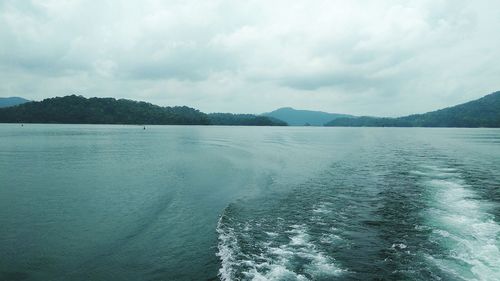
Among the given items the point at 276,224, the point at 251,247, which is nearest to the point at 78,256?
the point at 251,247

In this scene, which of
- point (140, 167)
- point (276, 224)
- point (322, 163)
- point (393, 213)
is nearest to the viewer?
point (276, 224)

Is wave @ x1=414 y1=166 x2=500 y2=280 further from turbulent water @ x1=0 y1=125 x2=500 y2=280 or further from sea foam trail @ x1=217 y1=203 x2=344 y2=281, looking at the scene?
sea foam trail @ x1=217 y1=203 x2=344 y2=281

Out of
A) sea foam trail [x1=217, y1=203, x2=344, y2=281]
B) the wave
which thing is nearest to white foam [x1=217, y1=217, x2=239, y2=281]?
sea foam trail [x1=217, y1=203, x2=344, y2=281]

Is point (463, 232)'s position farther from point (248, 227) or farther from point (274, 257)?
point (248, 227)

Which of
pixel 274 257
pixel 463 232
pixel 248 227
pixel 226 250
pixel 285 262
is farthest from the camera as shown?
pixel 248 227

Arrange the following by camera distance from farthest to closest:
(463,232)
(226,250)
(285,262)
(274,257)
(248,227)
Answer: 1. (248,227)
2. (463,232)
3. (226,250)
4. (274,257)
5. (285,262)

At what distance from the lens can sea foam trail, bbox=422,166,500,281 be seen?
16.2m

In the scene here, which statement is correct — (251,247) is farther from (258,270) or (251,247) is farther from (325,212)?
(325,212)

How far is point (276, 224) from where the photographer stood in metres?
23.1

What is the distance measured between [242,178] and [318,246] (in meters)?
23.9

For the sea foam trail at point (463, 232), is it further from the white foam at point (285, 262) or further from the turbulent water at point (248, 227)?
the white foam at point (285, 262)

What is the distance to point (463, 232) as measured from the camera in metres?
21.4

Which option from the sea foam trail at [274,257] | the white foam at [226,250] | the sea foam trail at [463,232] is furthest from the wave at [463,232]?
the white foam at [226,250]

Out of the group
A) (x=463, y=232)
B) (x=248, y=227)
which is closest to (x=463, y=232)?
(x=463, y=232)
